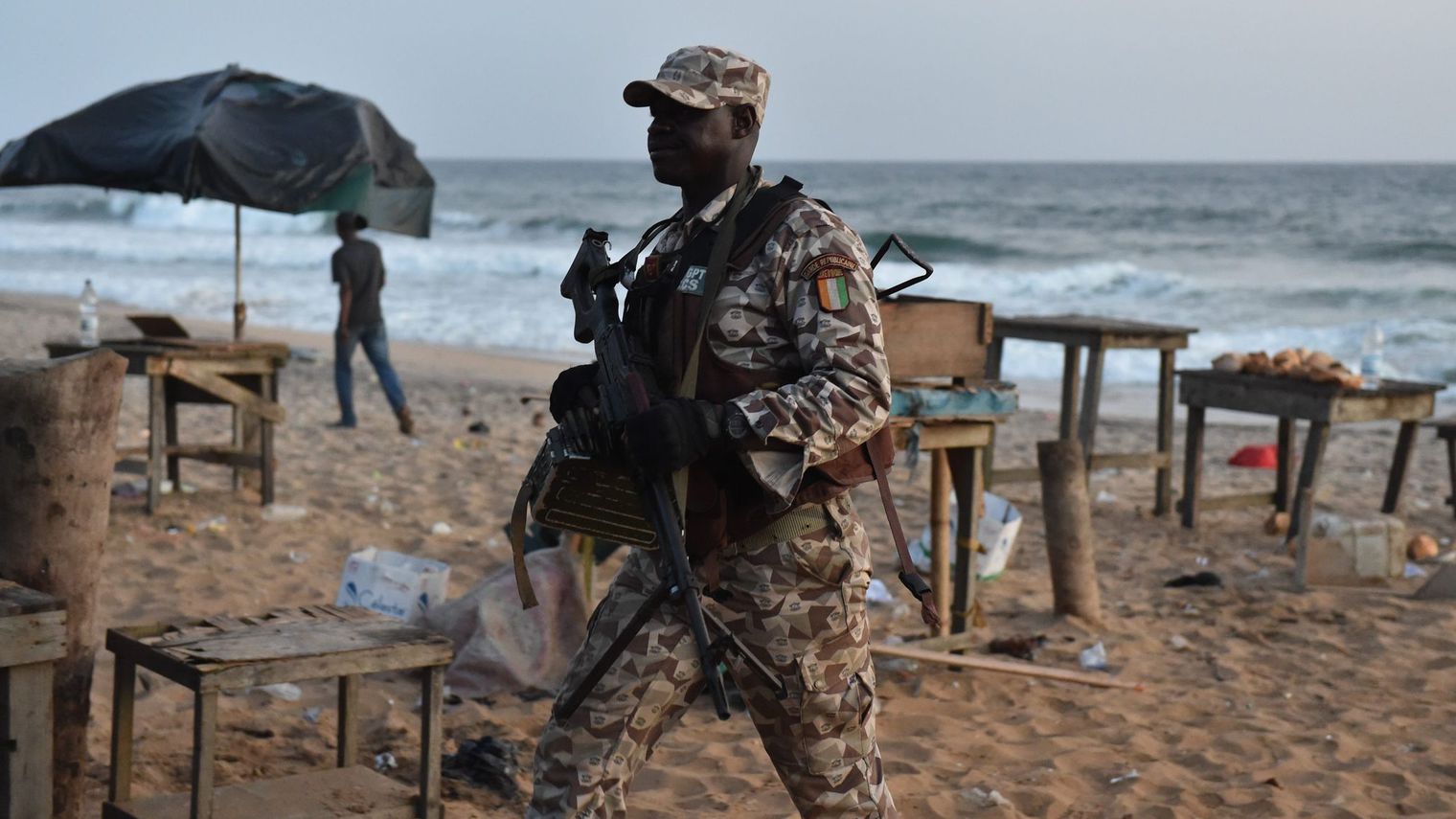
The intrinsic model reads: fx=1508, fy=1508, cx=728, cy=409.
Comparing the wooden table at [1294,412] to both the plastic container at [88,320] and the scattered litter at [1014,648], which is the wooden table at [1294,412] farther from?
the plastic container at [88,320]

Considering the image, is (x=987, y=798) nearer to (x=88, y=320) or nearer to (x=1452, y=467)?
(x=88, y=320)

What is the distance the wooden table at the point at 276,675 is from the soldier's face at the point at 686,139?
1400mm

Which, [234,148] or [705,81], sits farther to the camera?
[234,148]

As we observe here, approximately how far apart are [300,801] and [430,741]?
39 centimetres

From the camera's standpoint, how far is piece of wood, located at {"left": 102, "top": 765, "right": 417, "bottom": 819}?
365cm

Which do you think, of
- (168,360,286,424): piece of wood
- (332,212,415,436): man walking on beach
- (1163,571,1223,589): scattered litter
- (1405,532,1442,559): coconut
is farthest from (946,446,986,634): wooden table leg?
(332,212,415,436): man walking on beach

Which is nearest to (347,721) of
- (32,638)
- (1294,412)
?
(32,638)

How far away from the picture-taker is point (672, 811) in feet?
14.7

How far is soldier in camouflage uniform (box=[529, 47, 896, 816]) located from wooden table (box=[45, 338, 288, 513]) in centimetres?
550

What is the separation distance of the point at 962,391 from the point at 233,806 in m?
2.99

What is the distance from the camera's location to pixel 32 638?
309cm

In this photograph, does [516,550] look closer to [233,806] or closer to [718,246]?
[718,246]

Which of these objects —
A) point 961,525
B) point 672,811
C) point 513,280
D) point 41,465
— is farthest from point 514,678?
point 513,280

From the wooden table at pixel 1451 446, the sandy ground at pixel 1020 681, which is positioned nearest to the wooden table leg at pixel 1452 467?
the wooden table at pixel 1451 446
